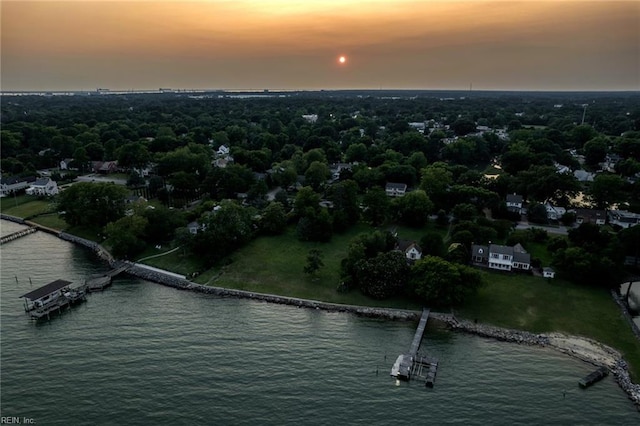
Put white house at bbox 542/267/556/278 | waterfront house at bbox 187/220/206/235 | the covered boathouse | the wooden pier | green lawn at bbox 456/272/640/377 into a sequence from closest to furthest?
the wooden pier < green lawn at bbox 456/272/640/377 < the covered boathouse < white house at bbox 542/267/556/278 < waterfront house at bbox 187/220/206/235

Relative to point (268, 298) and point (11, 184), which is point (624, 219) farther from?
point (11, 184)

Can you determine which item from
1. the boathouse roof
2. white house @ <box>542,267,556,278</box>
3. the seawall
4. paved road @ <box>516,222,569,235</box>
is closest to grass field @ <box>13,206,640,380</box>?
white house @ <box>542,267,556,278</box>

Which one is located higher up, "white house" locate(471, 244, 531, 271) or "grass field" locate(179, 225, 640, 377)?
"white house" locate(471, 244, 531, 271)

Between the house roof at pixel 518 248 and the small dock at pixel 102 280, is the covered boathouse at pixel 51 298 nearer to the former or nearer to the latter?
the small dock at pixel 102 280

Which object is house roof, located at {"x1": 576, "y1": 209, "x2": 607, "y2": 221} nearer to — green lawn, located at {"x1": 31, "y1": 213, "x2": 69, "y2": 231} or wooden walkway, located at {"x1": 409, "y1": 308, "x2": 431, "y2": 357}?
wooden walkway, located at {"x1": 409, "y1": 308, "x2": 431, "y2": 357}

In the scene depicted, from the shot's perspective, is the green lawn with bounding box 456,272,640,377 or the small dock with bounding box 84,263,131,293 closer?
the green lawn with bounding box 456,272,640,377

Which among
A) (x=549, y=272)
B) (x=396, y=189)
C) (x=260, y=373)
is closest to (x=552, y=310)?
(x=549, y=272)

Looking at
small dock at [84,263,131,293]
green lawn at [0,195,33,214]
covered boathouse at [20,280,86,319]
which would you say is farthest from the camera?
green lawn at [0,195,33,214]
